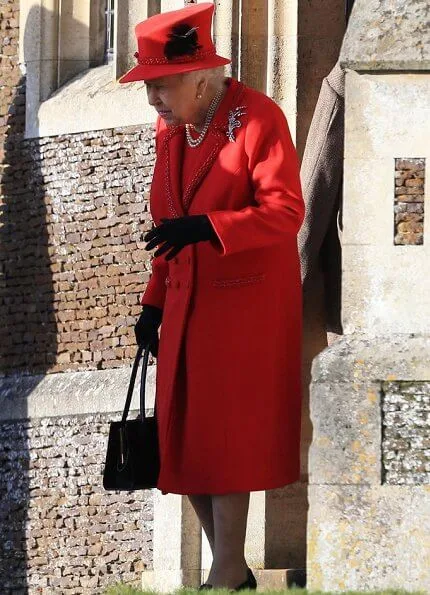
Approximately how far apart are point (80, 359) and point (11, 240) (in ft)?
3.40

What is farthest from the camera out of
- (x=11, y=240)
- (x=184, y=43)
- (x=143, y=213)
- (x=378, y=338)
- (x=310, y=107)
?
(x=11, y=240)

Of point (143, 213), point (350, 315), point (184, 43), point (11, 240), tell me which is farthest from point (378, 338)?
point (11, 240)

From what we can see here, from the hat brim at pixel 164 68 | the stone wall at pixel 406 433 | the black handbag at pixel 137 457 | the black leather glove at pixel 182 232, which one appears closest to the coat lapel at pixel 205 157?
the hat brim at pixel 164 68

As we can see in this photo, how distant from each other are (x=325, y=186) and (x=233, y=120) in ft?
3.17

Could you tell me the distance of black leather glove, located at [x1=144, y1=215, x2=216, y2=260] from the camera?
7273 mm

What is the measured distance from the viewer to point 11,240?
12039 millimetres

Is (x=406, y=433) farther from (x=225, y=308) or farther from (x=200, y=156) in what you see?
(x=200, y=156)

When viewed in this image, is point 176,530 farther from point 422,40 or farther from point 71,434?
point 422,40

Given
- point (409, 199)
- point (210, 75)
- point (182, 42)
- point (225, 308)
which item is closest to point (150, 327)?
point (225, 308)

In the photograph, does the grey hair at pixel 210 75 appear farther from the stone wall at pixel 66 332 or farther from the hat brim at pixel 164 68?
the stone wall at pixel 66 332

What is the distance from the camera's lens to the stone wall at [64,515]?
10.7 meters

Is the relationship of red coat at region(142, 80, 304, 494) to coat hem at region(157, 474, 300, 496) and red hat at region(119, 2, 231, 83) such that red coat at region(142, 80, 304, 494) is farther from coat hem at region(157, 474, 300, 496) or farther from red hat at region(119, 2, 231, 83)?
red hat at region(119, 2, 231, 83)

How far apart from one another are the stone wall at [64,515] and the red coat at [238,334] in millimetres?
2922

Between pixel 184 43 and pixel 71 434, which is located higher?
pixel 184 43
